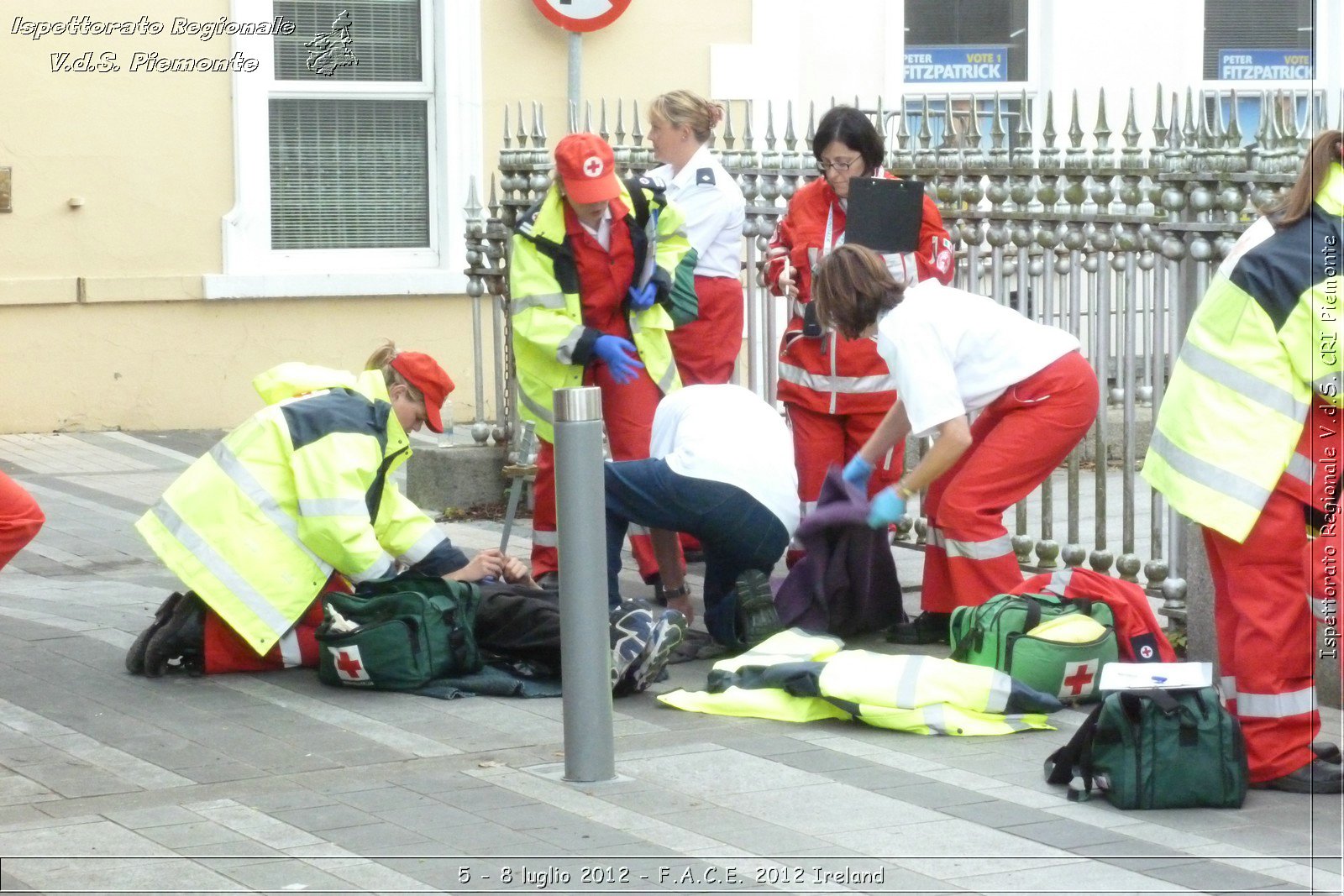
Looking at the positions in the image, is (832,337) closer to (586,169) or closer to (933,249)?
(933,249)

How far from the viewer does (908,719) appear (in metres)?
5.47

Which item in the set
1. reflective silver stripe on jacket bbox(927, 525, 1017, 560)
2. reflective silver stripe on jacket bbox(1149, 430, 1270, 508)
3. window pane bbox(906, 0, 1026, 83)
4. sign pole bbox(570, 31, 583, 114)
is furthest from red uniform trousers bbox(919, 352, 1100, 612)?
A: window pane bbox(906, 0, 1026, 83)

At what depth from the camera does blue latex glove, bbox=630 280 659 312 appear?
7.33 m

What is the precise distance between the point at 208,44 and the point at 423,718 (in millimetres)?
6320

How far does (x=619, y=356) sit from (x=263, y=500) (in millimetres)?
1700

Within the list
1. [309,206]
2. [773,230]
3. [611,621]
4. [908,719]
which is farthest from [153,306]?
[908,719]

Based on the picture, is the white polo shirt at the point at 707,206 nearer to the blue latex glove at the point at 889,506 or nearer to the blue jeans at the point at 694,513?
the blue jeans at the point at 694,513

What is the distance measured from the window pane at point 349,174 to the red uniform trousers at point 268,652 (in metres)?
5.48

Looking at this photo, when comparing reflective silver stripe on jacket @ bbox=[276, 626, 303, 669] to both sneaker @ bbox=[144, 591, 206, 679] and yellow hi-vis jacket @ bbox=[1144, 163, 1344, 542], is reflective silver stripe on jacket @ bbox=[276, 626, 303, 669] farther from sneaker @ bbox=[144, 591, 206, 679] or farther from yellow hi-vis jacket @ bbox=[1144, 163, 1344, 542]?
yellow hi-vis jacket @ bbox=[1144, 163, 1344, 542]

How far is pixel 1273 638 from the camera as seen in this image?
482 centimetres

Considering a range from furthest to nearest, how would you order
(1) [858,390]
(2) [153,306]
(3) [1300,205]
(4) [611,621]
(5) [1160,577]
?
(2) [153,306] < (1) [858,390] < (5) [1160,577] < (4) [611,621] < (3) [1300,205]

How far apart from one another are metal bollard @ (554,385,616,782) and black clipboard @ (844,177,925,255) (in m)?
2.28

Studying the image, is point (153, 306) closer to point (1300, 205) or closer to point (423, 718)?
point (423, 718)

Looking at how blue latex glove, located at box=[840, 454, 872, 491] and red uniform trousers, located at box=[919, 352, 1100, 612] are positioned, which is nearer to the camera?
red uniform trousers, located at box=[919, 352, 1100, 612]
